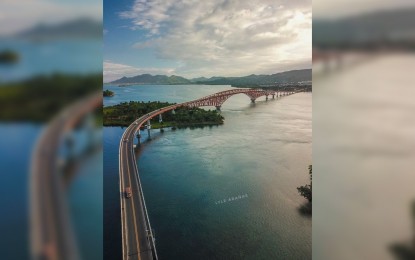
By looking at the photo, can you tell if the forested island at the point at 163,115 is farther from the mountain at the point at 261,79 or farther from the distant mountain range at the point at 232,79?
the mountain at the point at 261,79

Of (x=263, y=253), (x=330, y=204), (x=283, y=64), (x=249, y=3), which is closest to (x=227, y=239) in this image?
(x=263, y=253)

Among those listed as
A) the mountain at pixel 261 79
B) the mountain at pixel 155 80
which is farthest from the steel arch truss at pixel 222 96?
the mountain at pixel 155 80

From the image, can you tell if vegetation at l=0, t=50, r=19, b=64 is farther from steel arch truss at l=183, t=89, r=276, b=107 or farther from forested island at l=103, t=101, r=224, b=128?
steel arch truss at l=183, t=89, r=276, b=107

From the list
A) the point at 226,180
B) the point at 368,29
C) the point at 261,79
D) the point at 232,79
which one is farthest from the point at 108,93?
the point at 368,29

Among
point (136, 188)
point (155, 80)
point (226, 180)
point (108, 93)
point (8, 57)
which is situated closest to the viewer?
point (8, 57)

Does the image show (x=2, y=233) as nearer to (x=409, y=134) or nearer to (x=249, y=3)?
(x=409, y=134)

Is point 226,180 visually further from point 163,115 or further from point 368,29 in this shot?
point 368,29
